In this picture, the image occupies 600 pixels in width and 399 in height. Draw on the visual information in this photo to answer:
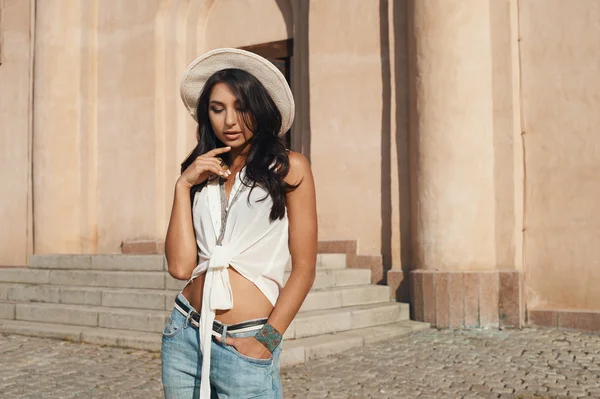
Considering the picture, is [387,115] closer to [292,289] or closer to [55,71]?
[55,71]

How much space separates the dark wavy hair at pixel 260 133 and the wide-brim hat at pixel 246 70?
2 centimetres

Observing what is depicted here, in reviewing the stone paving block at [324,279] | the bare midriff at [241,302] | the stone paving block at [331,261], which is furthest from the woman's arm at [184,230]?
the stone paving block at [331,261]

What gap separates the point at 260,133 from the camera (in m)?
2.30

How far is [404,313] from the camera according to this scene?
27.8 feet

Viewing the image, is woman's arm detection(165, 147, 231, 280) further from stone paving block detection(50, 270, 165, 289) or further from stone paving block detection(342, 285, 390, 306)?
stone paving block detection(342, 285, 390, 306)

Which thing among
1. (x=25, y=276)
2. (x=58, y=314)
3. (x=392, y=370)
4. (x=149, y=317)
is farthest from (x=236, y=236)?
(x=25, y=276)

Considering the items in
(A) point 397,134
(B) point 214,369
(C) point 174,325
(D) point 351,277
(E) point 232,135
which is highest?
(A) point 397,134

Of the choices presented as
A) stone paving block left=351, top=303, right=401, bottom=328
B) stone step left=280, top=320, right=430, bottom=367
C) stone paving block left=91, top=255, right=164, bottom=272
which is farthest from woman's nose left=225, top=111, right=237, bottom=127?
stone paving block left=91, top=255, right=164, bottom=272

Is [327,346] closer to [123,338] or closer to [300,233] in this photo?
[123,338]

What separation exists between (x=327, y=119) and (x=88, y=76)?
169 inches

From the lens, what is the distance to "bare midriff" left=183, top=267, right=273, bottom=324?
6.97ft

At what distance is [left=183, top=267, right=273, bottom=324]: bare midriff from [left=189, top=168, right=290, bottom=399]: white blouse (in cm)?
2

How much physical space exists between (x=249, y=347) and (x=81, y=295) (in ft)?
22.4

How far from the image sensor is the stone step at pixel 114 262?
28.1 feet
